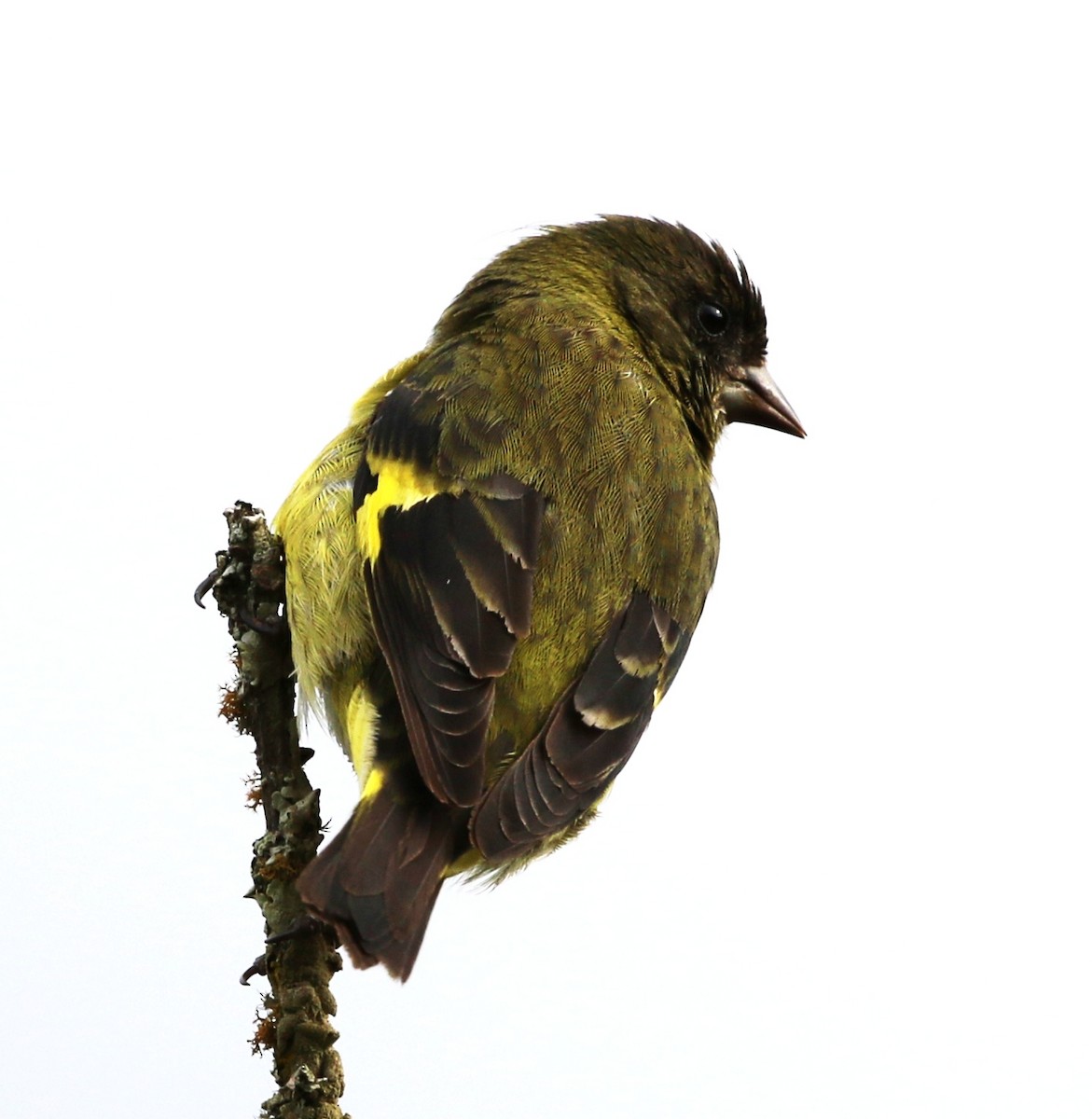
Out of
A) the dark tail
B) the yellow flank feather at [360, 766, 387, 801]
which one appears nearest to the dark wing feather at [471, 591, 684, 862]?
the dark tail

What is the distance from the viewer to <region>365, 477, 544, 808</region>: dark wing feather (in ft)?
12.9

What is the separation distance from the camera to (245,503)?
4152 mm

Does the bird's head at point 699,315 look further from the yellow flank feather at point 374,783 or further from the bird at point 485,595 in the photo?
the yellow flank feather at point 374,783

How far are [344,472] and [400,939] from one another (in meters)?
1.45

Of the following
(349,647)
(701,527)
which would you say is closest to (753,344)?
(701,527)

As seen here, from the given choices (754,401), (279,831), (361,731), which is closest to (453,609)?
(361,731)

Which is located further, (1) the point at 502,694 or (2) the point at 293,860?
(1) the point at 502,694

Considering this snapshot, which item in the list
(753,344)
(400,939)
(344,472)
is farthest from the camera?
(753,344)

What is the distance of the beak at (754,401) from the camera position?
5.87m

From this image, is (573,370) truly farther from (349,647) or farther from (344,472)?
(349,647)

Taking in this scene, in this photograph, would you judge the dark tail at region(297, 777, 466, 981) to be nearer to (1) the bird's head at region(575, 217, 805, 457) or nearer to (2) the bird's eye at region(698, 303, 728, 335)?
(1) the bird's head at region(575, 217, 805, 457)

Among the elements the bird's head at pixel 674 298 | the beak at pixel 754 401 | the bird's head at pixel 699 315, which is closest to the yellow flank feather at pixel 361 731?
the bird's head at pixel 674 298

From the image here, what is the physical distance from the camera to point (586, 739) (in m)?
4.29

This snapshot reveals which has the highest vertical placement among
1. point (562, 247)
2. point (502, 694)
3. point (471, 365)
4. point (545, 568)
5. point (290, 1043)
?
point (562, 247)
